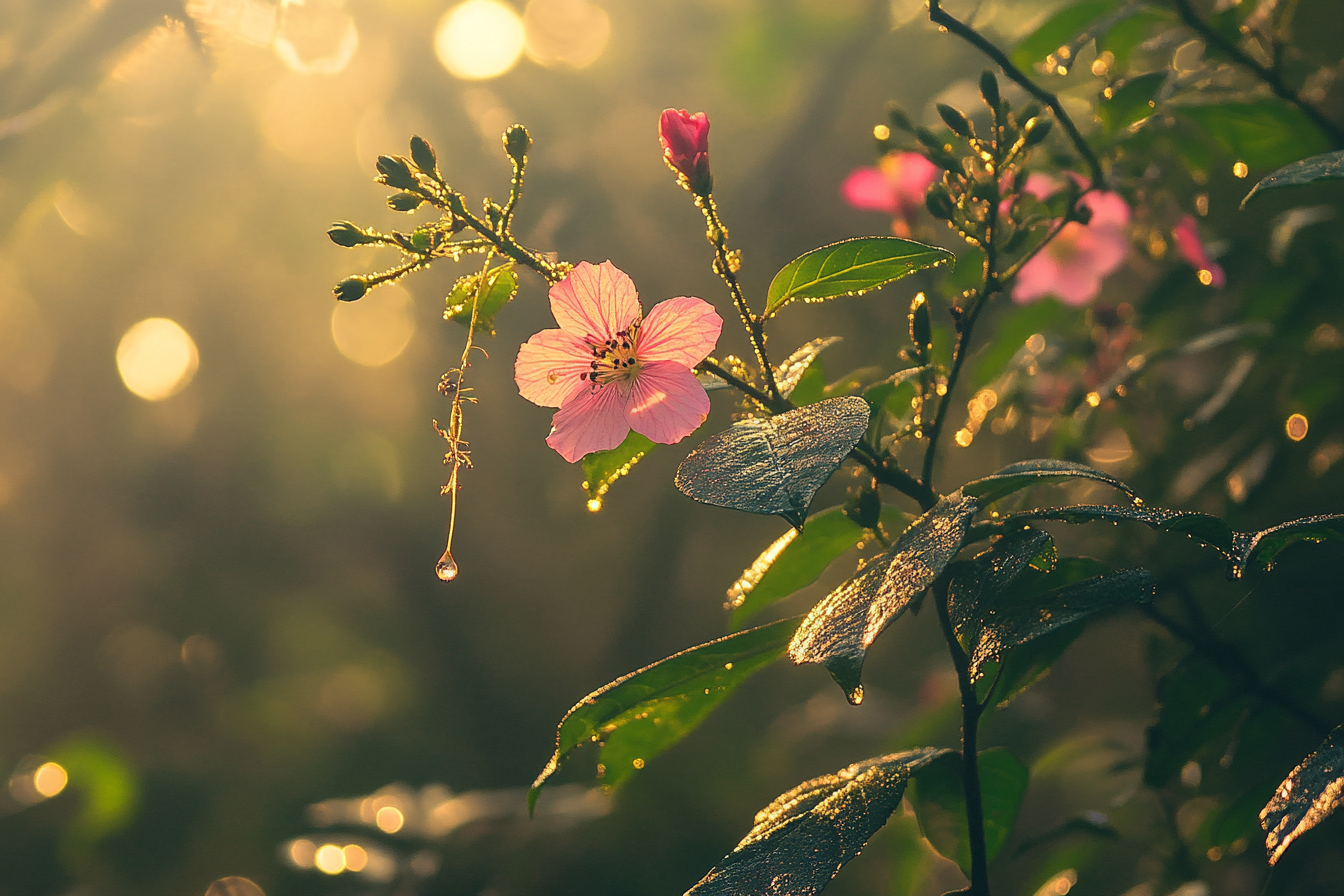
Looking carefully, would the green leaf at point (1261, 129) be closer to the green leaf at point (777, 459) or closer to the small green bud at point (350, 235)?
the green leaf at point (777, 459)

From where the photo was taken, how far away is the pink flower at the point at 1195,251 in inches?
43.7

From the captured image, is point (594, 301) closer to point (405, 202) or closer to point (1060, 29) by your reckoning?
point (405, 202)

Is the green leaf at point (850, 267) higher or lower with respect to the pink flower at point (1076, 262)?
higher

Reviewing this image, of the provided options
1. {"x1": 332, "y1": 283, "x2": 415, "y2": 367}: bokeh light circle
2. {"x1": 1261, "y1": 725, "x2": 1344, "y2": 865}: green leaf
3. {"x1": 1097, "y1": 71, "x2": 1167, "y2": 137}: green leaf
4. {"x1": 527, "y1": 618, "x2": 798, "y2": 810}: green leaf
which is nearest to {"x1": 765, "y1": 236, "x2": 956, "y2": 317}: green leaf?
{"x1": 527, "y1": 618, "x2": 798, "y2": 810}: green leaf

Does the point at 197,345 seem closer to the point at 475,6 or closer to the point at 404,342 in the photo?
the point at 404,342

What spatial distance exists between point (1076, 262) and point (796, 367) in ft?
2.82

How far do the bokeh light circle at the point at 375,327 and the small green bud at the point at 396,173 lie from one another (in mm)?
2502

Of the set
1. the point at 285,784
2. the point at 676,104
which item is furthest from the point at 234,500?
the point at 676,104

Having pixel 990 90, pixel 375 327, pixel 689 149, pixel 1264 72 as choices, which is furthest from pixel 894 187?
pixel 375 327

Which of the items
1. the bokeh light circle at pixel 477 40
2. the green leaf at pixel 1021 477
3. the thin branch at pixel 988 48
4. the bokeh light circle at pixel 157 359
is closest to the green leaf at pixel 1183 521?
the green leaf at pixel 1021 477

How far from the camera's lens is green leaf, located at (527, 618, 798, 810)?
615mm

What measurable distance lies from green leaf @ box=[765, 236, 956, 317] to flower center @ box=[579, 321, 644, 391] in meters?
0.14

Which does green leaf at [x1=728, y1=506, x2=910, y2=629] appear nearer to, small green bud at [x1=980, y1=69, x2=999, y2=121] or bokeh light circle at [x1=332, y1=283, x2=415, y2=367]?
small green bud at [x1=980, y1=69, x2=999, y2=121]

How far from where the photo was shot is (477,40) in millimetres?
2553
